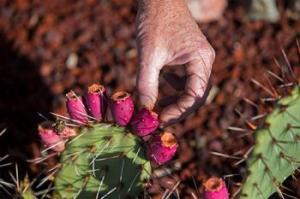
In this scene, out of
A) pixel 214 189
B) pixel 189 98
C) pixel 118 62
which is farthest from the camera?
pixel 118 62

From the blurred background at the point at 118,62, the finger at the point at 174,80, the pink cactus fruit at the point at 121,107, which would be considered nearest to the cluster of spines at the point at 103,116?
the pink cactus fruit at the point at 121,107

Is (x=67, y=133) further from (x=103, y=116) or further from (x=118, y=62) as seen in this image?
(x=118, y=62)

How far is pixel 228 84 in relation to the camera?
3.20 m

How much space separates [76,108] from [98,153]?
0.46 feet

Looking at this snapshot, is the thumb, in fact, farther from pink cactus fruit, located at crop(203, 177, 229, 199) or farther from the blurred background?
the blurred background

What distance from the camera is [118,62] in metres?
3.40

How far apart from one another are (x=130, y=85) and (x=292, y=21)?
97cm

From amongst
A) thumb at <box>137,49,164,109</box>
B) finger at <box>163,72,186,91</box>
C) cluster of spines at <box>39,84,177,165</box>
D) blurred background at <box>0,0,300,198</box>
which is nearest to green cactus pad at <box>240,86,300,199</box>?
cluster of spines at <box>39,84,177,165</box>

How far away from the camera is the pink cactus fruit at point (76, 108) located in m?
1.68

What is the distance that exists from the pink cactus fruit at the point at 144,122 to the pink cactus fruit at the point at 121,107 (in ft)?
0.08

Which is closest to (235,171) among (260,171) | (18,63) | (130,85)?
(130,85)

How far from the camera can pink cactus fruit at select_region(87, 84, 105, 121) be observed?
5.43 feet

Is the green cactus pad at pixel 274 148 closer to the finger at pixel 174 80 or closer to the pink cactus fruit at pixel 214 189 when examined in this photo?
the pink cactus fruit at pixel 214 189

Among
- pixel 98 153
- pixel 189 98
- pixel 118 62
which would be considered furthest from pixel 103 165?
pixel 118 62
